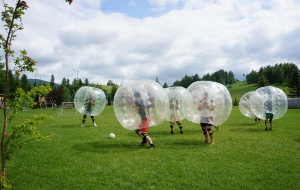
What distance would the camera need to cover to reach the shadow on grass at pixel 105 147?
9328 millimetres

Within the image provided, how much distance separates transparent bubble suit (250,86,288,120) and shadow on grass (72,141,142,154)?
8.35m

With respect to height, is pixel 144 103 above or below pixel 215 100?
below

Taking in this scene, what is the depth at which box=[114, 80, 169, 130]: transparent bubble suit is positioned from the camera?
8523mm

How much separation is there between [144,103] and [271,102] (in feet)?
29.6

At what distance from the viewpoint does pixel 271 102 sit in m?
13.7

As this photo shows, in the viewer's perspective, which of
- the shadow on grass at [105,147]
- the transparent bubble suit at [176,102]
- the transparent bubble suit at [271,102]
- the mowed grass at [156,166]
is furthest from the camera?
the transparent bubble suit at [271,102]

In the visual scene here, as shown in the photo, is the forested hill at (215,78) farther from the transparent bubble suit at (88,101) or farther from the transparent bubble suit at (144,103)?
the transparent bubble suit at (144,103)

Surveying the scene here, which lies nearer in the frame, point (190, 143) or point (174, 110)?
point (190, 143)

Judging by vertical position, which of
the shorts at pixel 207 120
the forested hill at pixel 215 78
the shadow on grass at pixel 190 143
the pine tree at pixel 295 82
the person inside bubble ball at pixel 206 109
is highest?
the forested hill at pixel 215 78

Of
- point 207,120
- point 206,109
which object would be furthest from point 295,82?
point 206,109

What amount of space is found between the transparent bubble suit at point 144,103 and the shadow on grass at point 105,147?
4.57 feet

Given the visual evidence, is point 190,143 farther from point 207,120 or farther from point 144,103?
point 144,103

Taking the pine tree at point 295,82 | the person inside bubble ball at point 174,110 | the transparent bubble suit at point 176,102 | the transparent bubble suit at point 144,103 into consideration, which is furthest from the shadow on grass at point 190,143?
the pine tree at point 295,82

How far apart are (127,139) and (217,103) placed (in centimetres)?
487
